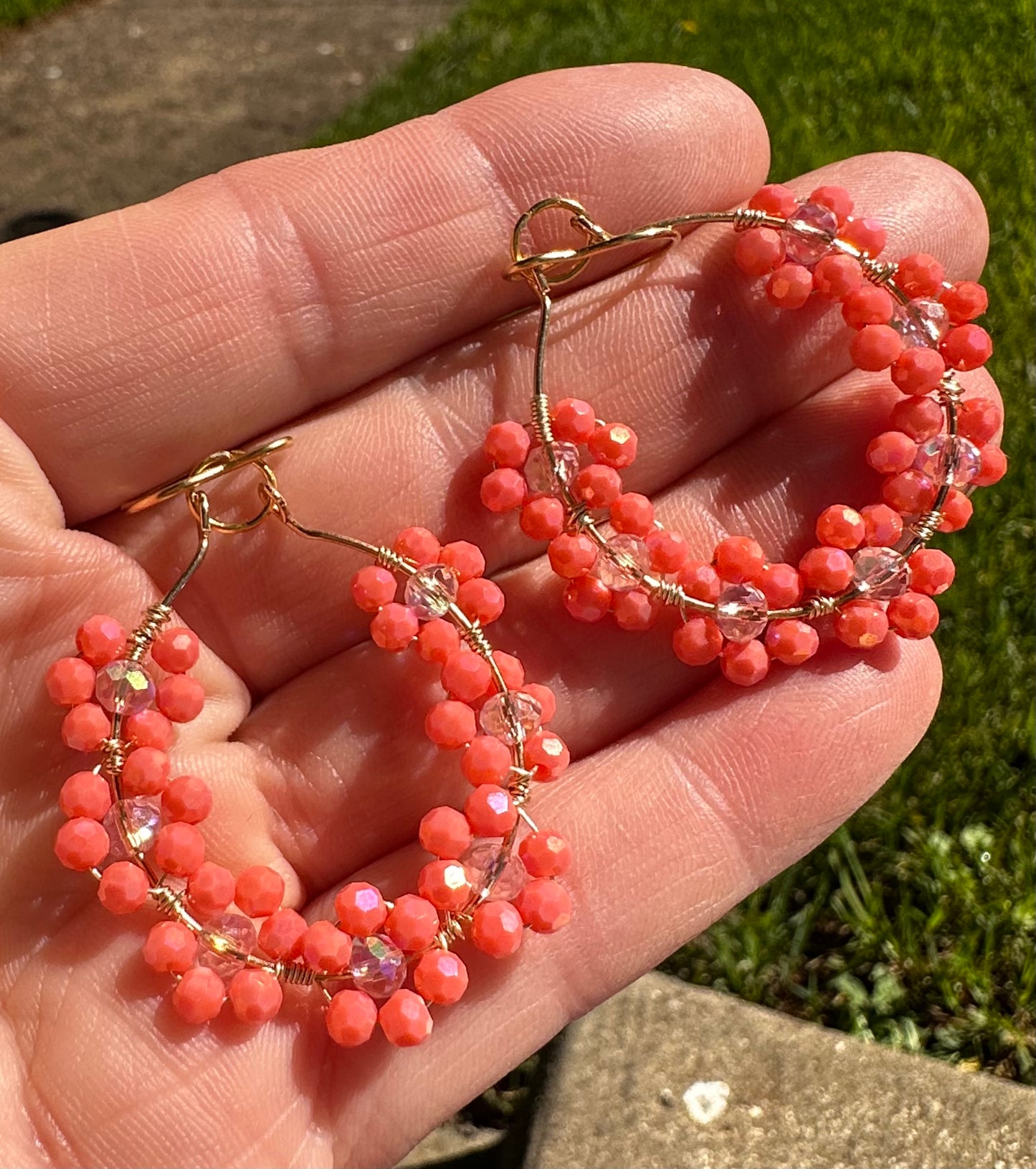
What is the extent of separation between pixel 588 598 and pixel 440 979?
A: 742mm

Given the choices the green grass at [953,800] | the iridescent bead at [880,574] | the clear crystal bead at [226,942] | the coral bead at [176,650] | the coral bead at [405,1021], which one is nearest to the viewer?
the coral bead at [405,1021]

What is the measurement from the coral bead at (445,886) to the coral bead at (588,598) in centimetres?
53

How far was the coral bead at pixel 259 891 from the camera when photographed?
2152 mm

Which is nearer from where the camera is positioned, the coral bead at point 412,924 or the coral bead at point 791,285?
the coral bead at point 412,924

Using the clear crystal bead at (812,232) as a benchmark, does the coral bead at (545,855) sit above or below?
below

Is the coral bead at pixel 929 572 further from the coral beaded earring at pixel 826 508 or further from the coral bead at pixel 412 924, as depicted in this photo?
the coral bead at pixel 412 924

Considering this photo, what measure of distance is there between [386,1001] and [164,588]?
903 mm

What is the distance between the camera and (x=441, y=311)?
240 centimetres

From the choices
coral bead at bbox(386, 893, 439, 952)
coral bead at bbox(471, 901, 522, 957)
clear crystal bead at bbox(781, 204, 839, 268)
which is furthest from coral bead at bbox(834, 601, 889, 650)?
coral bead at bbox(386, 893, 439, 952)

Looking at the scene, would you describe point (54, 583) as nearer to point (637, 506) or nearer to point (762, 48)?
point (637, 506)

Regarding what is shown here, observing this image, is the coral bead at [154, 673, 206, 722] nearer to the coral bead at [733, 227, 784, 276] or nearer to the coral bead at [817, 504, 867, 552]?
the coral bead at [817, 504, 867, 552]

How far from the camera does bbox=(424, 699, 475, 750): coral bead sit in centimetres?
224

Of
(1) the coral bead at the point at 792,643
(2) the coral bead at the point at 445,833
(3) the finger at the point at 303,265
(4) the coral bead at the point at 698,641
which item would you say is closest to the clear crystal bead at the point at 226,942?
(2) the coral bead at the point at 445,833

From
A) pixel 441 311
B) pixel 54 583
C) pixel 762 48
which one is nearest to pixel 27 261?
pixel 54 583
